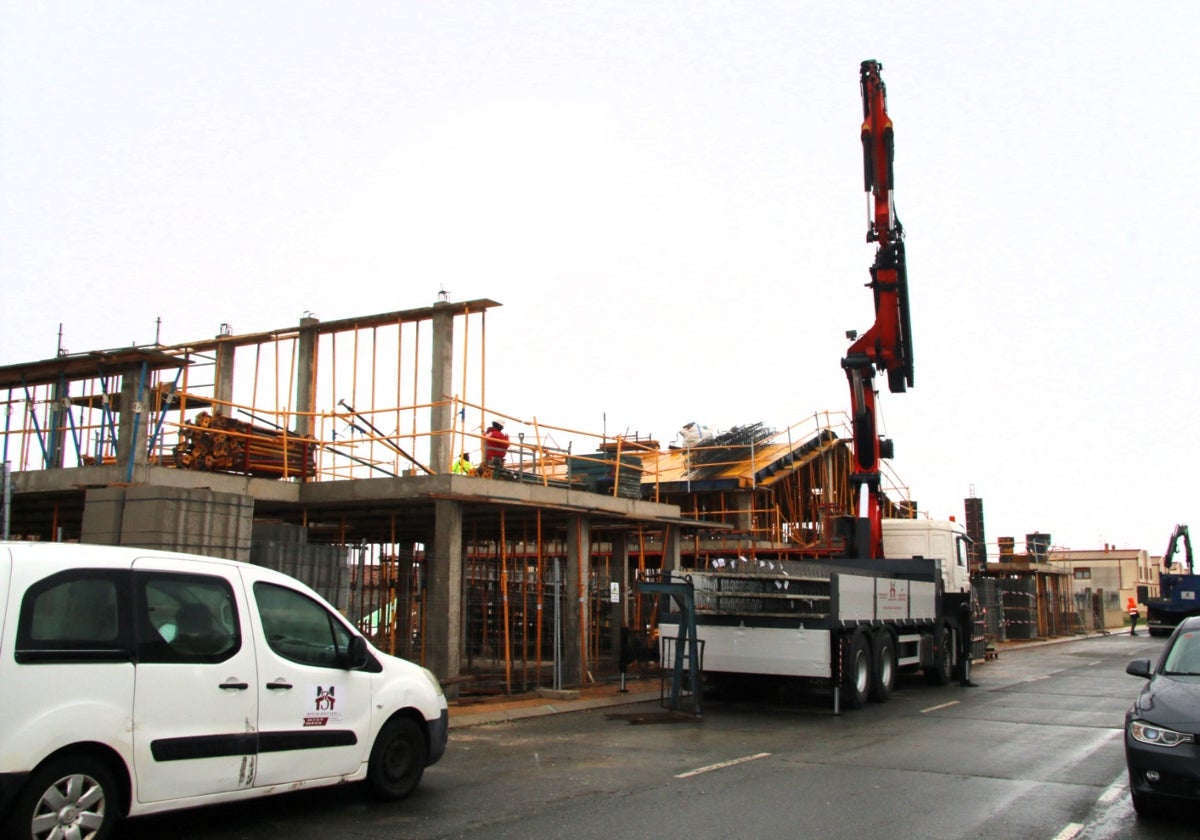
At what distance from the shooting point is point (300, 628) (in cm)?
813

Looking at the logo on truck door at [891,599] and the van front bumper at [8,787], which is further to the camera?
the logo on truck door at [891,599]

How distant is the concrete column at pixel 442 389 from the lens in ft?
55.8

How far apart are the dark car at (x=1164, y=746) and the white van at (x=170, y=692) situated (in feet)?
18.6

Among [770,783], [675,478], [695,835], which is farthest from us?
[675,478]

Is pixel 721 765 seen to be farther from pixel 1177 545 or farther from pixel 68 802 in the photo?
pixel 1177 545

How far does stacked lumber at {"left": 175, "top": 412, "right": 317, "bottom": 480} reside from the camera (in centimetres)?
1590

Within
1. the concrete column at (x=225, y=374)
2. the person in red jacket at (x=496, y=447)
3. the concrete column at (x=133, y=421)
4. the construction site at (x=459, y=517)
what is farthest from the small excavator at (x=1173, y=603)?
the concrete column at (x=133, y=421)

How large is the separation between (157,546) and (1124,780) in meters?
10.5

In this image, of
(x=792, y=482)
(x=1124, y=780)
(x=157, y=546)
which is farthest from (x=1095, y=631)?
(x=157, y=546)

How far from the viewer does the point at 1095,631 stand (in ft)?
177

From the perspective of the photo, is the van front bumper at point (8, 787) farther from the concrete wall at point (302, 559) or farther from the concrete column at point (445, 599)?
the concrete column at point (445, 599)

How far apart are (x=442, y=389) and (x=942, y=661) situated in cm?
1123

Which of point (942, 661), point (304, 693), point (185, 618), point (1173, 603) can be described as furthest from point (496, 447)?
point (1173, 603)

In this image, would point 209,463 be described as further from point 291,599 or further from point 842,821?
point 842,821
